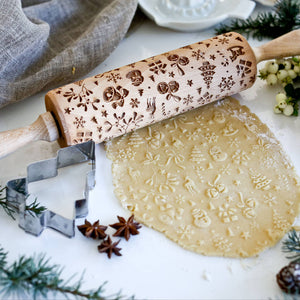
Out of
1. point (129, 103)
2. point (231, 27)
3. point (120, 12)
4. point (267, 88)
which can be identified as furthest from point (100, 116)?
point (231, 27)

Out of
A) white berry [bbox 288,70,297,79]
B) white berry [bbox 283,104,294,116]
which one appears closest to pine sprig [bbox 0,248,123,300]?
white berry [bbox 283,104,294,116]

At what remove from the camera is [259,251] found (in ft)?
2.85

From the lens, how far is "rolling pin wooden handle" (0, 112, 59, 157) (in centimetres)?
95

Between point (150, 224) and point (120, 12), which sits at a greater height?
point (120, 12)

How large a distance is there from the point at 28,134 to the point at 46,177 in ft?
0.33

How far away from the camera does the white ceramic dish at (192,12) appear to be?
135 centimetres

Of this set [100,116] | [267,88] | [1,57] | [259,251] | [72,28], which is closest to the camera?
[259,251]

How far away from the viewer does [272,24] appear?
1378 millimetres

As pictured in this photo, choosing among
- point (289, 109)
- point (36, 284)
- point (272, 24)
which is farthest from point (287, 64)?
point (36, 284)

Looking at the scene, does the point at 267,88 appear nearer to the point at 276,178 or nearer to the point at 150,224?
the point at 276,178

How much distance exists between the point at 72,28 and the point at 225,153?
24.2 inches

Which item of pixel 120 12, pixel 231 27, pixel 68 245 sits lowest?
pixel 68 245

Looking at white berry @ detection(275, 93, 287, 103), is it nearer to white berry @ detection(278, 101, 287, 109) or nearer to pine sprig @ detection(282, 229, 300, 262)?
white berry @ detection(278, 101, 287, 109)

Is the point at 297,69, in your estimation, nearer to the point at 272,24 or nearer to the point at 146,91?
the point at 272,24
